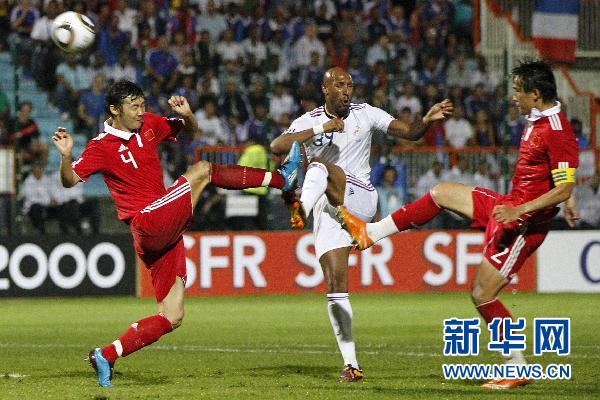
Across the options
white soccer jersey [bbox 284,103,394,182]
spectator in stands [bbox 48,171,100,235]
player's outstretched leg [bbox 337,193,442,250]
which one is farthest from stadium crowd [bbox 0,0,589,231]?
player's outstretched leg [bbox 337,193,442,250]

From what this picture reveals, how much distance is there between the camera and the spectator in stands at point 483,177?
19672 mm

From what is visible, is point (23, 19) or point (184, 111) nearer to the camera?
point (184, 111)

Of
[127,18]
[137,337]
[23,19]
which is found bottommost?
[137,337]

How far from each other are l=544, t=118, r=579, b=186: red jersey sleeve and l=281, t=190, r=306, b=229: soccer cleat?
2.08 metres

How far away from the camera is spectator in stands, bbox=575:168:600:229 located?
65.8 feet

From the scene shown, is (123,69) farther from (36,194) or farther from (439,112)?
(439,112)

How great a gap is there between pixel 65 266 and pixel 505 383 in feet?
35.6

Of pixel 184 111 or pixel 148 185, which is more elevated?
pixel 184 111

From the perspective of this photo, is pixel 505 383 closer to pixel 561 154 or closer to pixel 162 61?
pixel 561 154

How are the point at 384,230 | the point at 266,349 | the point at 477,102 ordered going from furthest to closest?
the point at 477,102
the point at 266,349
the point at 384,230

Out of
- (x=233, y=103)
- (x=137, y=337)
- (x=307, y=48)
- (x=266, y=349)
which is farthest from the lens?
(x=307, y=48)

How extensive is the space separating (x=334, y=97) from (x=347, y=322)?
1898 mm

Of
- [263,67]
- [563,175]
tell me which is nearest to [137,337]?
[563,175]

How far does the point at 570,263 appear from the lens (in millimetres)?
19844
